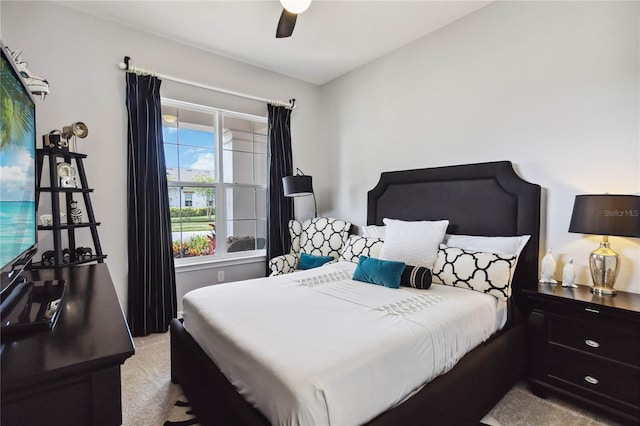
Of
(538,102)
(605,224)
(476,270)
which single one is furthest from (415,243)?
(538,102)

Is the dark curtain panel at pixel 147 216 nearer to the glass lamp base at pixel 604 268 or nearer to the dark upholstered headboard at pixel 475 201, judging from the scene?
the dark upholstered headboard at pixel 475 201

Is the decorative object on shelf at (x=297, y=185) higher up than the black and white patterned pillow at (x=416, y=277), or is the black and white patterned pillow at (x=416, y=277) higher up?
the decorative object on shelf at (x=297, y=185)

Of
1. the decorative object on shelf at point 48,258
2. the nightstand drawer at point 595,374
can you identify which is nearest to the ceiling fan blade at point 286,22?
the decorative object on shelf at point 48,258

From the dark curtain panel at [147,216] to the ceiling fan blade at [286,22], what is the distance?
1518mm

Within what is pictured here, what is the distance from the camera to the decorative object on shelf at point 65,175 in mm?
2336

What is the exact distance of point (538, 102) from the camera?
2.33 metres

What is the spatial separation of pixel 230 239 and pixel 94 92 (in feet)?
6.25

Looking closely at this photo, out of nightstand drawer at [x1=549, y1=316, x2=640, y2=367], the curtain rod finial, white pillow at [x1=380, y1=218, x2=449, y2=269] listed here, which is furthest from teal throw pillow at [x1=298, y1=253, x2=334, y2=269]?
the curtain rod finial

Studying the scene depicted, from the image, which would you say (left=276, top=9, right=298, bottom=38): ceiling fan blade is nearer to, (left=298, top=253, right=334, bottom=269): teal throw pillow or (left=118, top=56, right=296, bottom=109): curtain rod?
(left=118, top=56, right=296, bottom=109): curtain rod

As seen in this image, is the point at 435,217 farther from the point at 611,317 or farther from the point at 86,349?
the point at 86,349

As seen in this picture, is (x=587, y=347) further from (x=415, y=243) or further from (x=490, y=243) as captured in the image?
(x=415, y=243)

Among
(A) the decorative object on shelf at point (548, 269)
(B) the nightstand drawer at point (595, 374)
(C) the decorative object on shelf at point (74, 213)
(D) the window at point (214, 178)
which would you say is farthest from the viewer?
(D) the window at point (214, 178)

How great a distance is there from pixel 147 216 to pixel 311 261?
1.70 meters

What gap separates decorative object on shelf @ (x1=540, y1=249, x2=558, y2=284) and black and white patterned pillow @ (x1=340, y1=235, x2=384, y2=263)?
122cm
